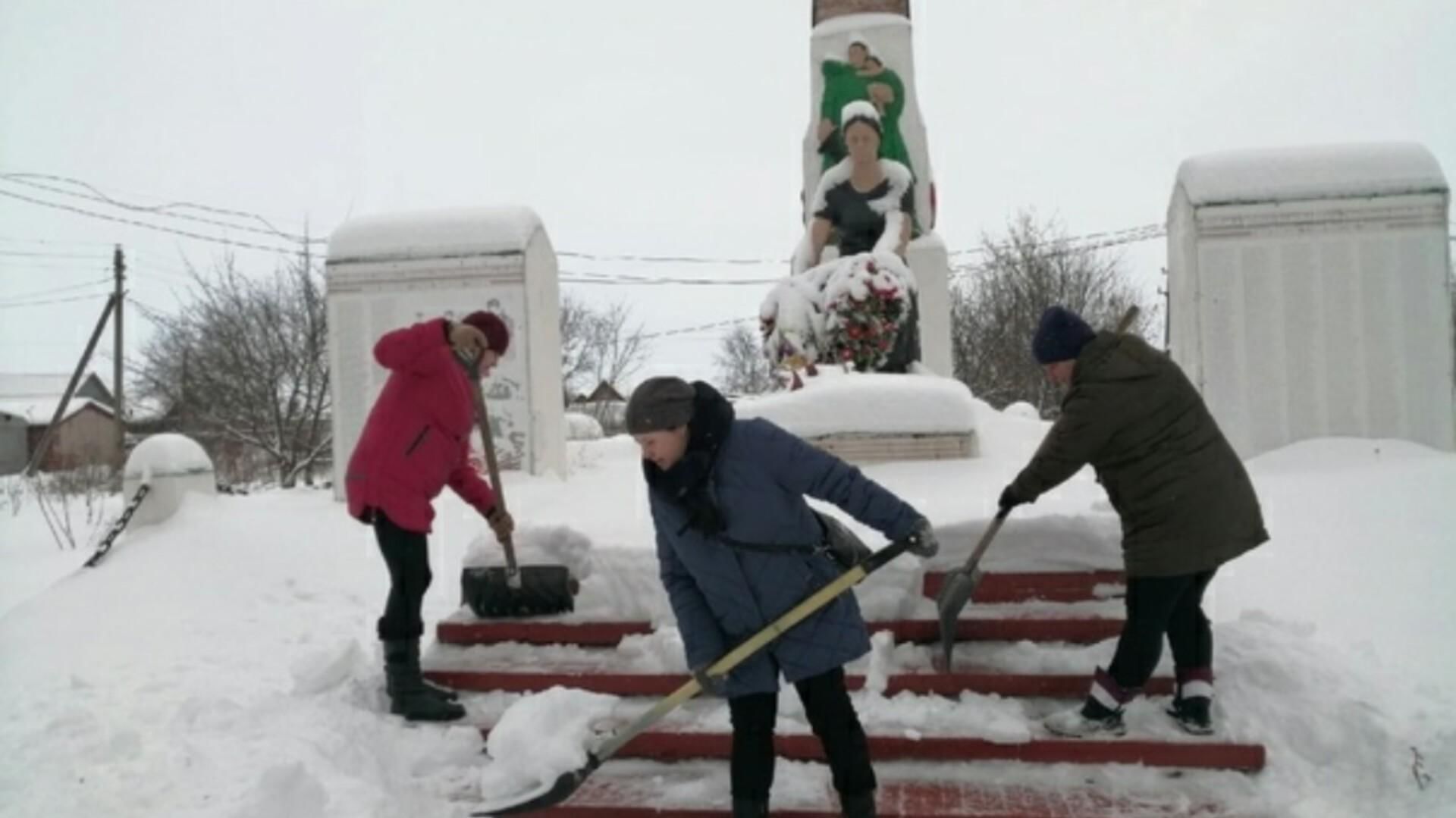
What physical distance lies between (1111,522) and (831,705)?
212 centimetres

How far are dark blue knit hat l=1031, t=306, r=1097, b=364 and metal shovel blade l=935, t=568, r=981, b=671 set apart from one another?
2.82 ft

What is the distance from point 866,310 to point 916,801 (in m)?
5.03

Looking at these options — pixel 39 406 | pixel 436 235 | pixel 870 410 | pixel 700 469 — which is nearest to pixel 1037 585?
pixel 700 469

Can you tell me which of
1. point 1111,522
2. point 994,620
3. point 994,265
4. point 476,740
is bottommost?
point 476,740

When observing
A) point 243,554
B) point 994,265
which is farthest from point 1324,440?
point 994,265

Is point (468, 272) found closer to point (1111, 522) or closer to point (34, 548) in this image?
point (34, 548)

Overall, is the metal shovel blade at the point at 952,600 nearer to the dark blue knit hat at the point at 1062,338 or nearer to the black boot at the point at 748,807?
the dark blue knit hat at the point at 1062,338

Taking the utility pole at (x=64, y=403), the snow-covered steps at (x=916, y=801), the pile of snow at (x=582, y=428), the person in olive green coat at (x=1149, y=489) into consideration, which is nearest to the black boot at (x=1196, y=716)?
the person in olive green coat at (x=1149, y=489)

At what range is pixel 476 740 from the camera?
12.3ft

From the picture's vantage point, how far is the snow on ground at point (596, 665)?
10.7 ft

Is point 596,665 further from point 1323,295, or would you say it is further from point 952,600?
point 1323,295

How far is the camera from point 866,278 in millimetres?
7785

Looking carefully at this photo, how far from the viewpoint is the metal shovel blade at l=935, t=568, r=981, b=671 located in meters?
3.75

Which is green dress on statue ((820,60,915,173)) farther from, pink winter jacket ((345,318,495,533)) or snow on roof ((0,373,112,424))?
snow on roof ((0,373,112,424))
